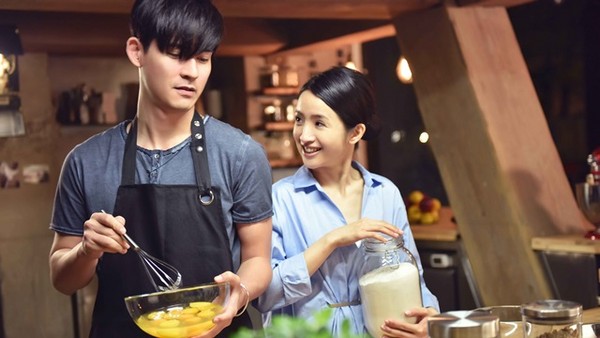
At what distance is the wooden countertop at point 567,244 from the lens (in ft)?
13.6

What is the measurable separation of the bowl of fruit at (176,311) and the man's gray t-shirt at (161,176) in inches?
17.3

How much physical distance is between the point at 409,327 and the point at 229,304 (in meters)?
0.53

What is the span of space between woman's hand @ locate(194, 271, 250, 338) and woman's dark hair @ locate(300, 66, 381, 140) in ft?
3.20

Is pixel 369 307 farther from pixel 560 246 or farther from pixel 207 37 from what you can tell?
pixel 560 246

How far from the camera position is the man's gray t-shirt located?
232 cm

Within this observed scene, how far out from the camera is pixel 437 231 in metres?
5.73

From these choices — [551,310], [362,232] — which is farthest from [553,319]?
[362,232]

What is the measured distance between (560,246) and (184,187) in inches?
101

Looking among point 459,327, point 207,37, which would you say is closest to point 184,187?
point 207,37

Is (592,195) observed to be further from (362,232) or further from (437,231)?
(362,232)

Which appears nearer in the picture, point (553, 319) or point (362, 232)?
point (553, 319)

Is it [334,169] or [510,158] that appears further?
[510,158]

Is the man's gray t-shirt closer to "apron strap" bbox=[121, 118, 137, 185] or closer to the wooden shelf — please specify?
"apron strap" bbox=[121, 118, 137, 185]

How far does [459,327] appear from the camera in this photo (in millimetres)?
1486
